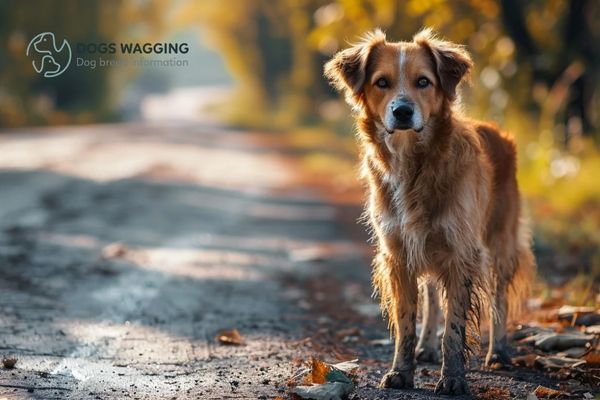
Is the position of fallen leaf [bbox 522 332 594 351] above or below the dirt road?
below

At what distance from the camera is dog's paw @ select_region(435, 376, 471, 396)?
489 cm

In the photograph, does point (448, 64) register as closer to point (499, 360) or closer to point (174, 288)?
point (499, 360)

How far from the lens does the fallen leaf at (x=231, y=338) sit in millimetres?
6020

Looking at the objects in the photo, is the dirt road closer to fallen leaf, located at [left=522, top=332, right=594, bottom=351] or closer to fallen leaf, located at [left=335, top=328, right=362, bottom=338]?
fallen leaf, located at [left=335, top=328, right=362, bottom=338]

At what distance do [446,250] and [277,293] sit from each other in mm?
3113

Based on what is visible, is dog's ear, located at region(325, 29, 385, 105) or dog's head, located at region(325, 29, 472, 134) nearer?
dog's head, located at region(325, 29, 472, 134)

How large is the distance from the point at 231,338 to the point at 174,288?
1.83m

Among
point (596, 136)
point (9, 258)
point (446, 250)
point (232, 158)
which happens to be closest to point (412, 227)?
point (446, 250)

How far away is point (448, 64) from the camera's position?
5406 millimetres

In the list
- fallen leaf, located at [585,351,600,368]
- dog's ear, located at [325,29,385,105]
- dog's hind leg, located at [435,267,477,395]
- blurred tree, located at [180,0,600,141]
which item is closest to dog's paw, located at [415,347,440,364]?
dog's hind leg, located at [435,267,477,395]

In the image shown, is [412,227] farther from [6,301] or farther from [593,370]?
[6,301]

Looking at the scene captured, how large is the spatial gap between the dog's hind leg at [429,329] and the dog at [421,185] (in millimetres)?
418

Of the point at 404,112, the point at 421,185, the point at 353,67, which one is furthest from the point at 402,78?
the point at 421,185

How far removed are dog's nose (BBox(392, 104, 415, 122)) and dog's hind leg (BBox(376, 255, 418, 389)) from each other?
3.02 ft
